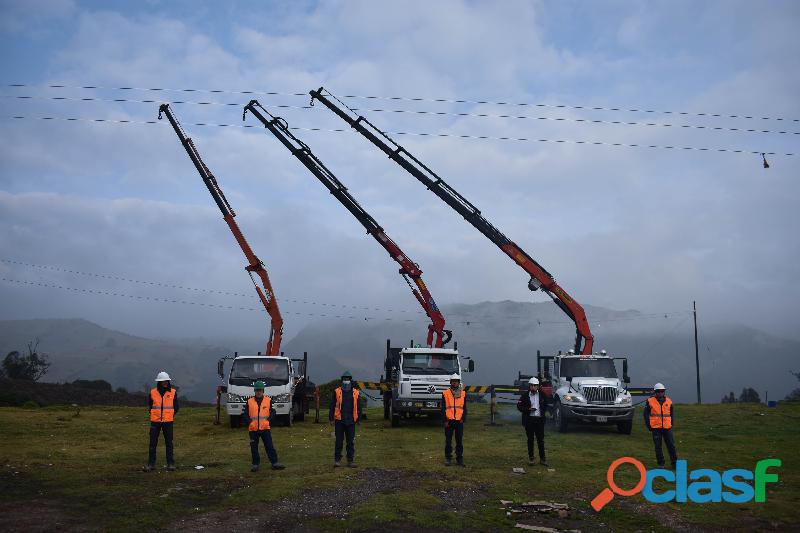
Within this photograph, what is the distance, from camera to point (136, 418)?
984 inches

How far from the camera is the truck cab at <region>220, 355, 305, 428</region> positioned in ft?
67.8

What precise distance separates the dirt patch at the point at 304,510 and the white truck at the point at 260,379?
9371 mm

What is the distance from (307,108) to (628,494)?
1715 centimetres

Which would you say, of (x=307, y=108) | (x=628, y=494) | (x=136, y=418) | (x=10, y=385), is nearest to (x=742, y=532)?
(x=628, y=494)

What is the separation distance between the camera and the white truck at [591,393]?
64.6ft

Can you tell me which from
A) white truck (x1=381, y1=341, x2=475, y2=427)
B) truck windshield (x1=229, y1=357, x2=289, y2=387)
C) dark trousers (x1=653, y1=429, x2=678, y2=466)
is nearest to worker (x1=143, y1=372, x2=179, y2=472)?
truck windshield (x1=229, y1=357, x2=289, y2=387)

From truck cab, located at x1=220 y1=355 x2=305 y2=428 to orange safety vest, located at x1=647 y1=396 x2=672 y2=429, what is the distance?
39.0 ft

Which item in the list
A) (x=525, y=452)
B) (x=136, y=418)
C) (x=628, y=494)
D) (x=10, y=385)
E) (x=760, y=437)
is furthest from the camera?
(x=10, y=385)

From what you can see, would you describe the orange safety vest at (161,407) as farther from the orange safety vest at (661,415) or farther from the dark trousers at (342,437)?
the orange safety vest at (661,415)

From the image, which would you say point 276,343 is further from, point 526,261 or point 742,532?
point 742,532

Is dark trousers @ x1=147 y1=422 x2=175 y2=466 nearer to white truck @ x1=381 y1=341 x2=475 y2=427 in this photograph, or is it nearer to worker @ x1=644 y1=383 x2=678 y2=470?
white truck @ x1=381 y1=341 x2=475 y2=427

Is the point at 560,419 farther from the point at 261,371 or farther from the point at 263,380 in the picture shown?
the point at 261,371

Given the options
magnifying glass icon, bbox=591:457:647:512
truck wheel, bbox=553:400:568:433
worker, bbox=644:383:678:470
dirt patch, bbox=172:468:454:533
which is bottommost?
dirt patch, bbox=172:468:454:533

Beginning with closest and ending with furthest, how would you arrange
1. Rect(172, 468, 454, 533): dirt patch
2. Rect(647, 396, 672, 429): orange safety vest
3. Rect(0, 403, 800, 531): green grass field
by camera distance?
Rect(172, 468, 454, 533): dirt patch, Rect(0, 403, 800, 531): green grass field, Rect(647, 396, 672, 429): orange safety vest
